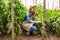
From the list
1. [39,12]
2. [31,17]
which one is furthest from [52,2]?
[31,17]

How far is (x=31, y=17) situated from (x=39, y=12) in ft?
1.65

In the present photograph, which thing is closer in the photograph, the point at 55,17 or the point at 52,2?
the point at 55,17

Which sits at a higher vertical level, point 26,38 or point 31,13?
point 31,13

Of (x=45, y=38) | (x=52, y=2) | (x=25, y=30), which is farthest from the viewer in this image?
(x=52, y=2)

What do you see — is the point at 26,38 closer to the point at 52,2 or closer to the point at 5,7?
the point at 5,7

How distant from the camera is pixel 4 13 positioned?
17.6ft

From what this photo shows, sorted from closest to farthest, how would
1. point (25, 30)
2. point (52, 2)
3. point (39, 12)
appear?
1. point (25, 30)
2. point (39, 12)
3. point (52, 2)

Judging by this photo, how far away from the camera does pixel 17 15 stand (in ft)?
17.5

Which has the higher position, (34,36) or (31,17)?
(31,17)

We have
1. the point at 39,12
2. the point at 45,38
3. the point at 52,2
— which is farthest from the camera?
the point at 52,2

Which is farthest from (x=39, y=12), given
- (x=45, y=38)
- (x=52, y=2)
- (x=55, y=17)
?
(x=52, y=2)

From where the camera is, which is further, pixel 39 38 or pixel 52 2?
pixel 52 2

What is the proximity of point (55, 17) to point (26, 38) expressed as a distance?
0.81 m

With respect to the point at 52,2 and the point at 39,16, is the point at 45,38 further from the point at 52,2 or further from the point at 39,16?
the point at 52,2
